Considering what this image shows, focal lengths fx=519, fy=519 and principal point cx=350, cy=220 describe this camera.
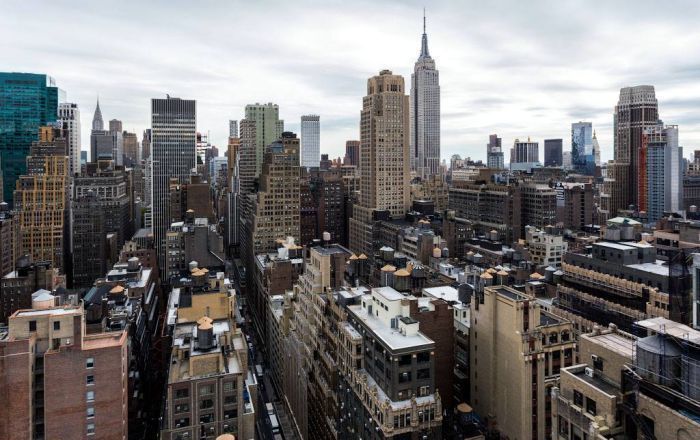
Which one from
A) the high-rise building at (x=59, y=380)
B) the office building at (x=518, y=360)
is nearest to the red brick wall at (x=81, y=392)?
the high-rise building at (x=59, y=380)

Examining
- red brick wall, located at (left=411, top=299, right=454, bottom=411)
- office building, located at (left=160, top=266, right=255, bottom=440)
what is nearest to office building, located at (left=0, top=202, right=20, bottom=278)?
office building, located at (left=160, top=266, right=255, bottom=440)

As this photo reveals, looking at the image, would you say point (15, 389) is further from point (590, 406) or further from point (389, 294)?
point (590, 406)

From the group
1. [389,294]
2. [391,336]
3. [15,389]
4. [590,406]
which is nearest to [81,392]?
[15,389]

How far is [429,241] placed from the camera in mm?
163125

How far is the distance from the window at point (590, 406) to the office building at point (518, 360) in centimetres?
3029

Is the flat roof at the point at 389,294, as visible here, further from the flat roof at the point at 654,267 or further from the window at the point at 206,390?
the flat roof at the point at 654,267

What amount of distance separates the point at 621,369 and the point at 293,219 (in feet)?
517

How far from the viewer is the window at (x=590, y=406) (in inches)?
1786

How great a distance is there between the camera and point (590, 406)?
4572 cm

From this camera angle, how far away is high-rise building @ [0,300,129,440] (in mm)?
63938

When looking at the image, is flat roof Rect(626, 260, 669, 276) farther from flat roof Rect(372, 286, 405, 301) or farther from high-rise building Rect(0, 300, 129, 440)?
high-rise building Rect(0, 300, 129, 440)

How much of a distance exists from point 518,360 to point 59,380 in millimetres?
63019

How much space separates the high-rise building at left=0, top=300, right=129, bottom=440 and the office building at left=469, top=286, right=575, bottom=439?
5470 centimetres

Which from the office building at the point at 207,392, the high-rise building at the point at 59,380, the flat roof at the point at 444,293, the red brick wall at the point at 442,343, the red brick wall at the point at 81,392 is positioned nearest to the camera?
the high-rise building at the point at 59,380
